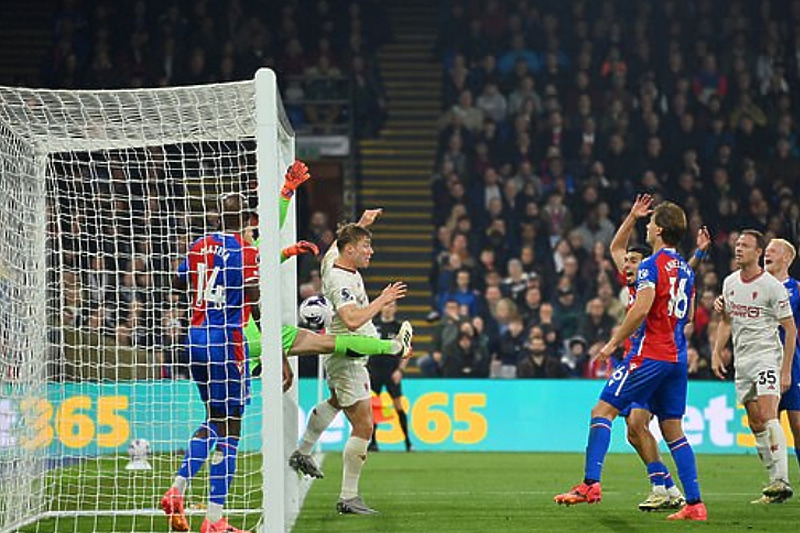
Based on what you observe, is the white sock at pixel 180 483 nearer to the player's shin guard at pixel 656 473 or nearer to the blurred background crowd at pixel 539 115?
the player's shin guard at pixel 656 473

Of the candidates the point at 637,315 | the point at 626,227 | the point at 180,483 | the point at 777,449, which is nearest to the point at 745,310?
the point at 777,449

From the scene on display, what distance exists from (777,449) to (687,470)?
1791 mm

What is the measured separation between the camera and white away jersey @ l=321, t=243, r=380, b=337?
9750 mm

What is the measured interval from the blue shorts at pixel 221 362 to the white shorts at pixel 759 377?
14.4 ft

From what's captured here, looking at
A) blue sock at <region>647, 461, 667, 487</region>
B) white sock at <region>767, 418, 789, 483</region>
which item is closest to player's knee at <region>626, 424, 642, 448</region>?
blue sock at <region>647, 461, 667, 487</region>

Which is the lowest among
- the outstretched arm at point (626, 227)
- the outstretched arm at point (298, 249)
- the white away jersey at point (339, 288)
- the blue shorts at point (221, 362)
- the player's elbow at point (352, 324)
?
the blue shorts at point (221, 362)

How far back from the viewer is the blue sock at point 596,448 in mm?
9172

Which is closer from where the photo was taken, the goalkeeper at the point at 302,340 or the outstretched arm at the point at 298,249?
the outstretched arm at the point at 298,249

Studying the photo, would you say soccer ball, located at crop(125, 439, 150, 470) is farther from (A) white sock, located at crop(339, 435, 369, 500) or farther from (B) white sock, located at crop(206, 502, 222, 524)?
(B) white sock, located at crop(206, 502, 222, 524)

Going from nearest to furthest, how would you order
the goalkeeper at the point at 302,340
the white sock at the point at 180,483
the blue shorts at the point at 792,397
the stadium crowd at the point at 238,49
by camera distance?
the goalkeeper at the point at 302,340, the white sock at the point at 180,483, the blue shorts at the point at 792,397, the stadium crowd at the point at 238,49

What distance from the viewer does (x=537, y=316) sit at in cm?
1964

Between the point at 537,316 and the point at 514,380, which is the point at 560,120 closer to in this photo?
the point at 537,316

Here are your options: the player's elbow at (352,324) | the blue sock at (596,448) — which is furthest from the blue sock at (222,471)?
the blue sock at (596,448)

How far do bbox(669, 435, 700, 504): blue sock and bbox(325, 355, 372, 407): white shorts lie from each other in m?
2.15
